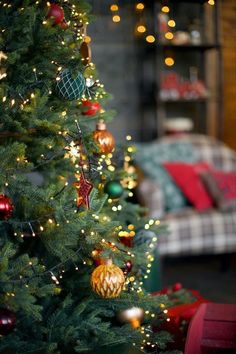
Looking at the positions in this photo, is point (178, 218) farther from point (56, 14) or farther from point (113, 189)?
point (56, 14)

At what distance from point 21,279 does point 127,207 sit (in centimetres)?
71

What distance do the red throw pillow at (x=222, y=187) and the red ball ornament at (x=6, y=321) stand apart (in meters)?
2.73

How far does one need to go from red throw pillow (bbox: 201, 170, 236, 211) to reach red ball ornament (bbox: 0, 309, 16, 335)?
2.73 meters

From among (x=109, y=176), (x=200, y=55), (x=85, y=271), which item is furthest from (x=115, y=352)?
(x=200, y=55)

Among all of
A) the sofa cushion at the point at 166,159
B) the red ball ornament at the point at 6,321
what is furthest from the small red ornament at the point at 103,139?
the sofa cushion at the point at 166,159

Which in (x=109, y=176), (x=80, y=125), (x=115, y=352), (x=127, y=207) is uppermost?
(x=80, y=125)

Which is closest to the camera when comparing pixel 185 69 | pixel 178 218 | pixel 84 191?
pixel 84 191

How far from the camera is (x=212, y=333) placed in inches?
66.8

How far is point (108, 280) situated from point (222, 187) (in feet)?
8.56

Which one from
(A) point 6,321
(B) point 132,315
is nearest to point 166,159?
(B) point 132,315

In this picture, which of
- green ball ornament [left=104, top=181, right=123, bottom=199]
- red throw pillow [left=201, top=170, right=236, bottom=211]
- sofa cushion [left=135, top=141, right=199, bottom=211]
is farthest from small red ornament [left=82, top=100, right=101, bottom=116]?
red throw pillow [left=201, top=170, right=236, bottom=211]

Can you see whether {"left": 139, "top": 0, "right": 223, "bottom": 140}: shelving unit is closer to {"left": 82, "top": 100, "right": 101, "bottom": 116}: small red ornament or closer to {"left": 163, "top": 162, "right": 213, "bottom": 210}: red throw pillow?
{"left": 163, "top": 162, "right": 213, "bottom": 210}: red throw pillow

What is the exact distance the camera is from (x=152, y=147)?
14.3ft

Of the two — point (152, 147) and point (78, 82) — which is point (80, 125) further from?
point (152, 147)
